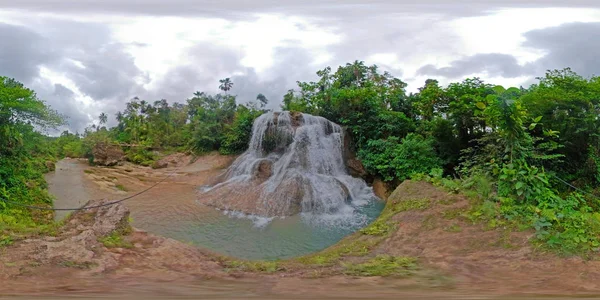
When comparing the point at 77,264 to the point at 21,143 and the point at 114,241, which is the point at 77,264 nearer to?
the point at 114,241

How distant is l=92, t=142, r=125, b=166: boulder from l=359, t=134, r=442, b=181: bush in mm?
13685

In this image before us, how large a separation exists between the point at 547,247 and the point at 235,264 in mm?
3110

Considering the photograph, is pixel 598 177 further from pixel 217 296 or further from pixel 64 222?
pixel 64 222

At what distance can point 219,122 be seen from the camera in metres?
18.7

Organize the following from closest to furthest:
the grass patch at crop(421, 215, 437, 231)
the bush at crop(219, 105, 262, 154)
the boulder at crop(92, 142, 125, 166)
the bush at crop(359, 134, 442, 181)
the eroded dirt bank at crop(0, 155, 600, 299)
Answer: the eroded dirt bank at crop(0, 155, 600, 299) → the grass patch at crop(421, 215, 437, 231) → the bush at crop(359, 134, 442, 181) → the bush at crop(219, 105, 262, 154) → the boulder at crop(92, 142, 125, 166)

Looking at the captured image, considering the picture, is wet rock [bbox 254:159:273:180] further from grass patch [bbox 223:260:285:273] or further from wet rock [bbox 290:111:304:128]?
grass patch [bbox 223:260:285:273]

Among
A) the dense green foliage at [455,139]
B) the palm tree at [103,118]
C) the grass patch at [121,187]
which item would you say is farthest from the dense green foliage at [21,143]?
the palm tree at [103,118]

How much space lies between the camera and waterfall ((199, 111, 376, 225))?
34.3 ft

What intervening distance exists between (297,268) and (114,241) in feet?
6.33

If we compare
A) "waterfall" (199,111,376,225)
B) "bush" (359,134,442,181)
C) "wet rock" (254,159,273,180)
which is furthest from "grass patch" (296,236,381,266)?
"wet rock" (254,159,273,180)

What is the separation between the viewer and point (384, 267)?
3.52 metres

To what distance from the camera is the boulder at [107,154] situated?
790 inches

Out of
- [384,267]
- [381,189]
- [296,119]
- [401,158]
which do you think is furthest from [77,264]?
[296,119]

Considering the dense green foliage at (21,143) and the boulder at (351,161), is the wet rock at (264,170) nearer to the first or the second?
the boulder at (351,161)
